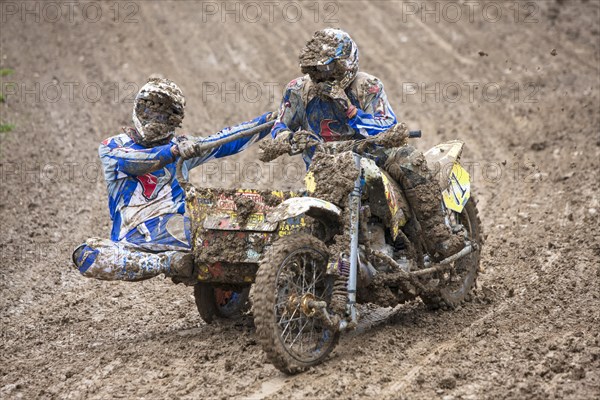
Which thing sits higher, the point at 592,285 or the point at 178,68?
the point at 178,68

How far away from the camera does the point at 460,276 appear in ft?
22.6

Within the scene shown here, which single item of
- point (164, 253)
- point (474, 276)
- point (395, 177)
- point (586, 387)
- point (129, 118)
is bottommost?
point (586, 387)

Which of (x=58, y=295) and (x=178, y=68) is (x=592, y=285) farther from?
(x=178, y=68)

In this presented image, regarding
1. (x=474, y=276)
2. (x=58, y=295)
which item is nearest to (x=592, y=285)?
(x=474, y=276)

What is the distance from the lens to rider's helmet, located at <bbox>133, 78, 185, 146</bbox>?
20.6 feet

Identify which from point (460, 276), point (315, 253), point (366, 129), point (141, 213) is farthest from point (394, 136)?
point (141, 213)

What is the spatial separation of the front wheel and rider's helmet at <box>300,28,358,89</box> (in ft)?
4.29

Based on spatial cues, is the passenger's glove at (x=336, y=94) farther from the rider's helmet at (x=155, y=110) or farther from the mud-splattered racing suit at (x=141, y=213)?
the rider's helmet at (x=155, y=110)

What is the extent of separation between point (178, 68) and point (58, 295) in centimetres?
893

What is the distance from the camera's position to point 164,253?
596 centimetres

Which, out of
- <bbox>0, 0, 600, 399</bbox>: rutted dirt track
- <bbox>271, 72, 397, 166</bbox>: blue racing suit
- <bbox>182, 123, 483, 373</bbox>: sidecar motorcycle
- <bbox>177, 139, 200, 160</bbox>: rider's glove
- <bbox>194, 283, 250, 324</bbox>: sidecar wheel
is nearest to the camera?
<bbox>182, 123, 483, 373</bbox>: sidecar motorcycle
